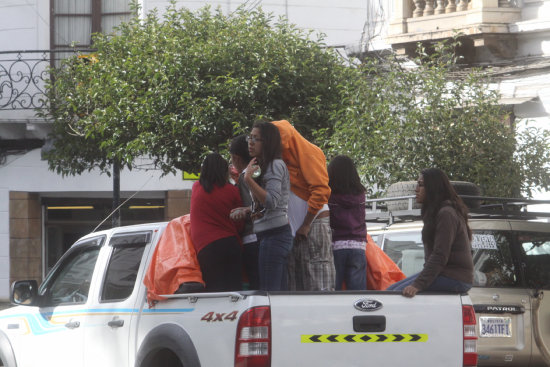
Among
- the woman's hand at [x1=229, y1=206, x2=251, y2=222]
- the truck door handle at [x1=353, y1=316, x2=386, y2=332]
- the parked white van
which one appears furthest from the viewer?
the parked white van

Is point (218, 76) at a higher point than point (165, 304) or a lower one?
higher

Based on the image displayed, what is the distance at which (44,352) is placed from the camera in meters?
7.10

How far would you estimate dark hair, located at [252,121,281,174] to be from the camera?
20.2 feet

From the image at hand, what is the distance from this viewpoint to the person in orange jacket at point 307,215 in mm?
6270

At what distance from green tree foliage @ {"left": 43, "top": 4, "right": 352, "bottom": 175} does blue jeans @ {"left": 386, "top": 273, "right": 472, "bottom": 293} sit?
7149 mm

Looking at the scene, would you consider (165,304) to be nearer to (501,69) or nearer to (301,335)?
(301,335)

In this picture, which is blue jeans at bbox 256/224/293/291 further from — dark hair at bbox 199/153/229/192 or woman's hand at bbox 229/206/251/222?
dark hair at bbox 199/153/229/192

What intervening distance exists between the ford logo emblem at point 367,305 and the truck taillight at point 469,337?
59 centimetres

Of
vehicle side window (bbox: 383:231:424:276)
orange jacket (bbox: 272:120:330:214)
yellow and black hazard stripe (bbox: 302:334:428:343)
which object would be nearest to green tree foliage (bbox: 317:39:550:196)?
vehicle side window (bbox: 383:231:424:276)

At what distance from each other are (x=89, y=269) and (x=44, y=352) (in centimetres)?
75

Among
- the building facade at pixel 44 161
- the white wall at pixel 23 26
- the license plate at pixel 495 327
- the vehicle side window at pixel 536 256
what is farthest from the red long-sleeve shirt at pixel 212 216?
the white wall at pixel 23 26

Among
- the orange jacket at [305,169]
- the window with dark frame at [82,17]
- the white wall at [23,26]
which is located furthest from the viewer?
the window with dark frame at [82,17]

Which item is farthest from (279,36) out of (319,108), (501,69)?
(501,69)

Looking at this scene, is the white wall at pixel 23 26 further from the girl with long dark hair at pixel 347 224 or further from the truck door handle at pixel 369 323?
the truck door handle at pixel 369 323
